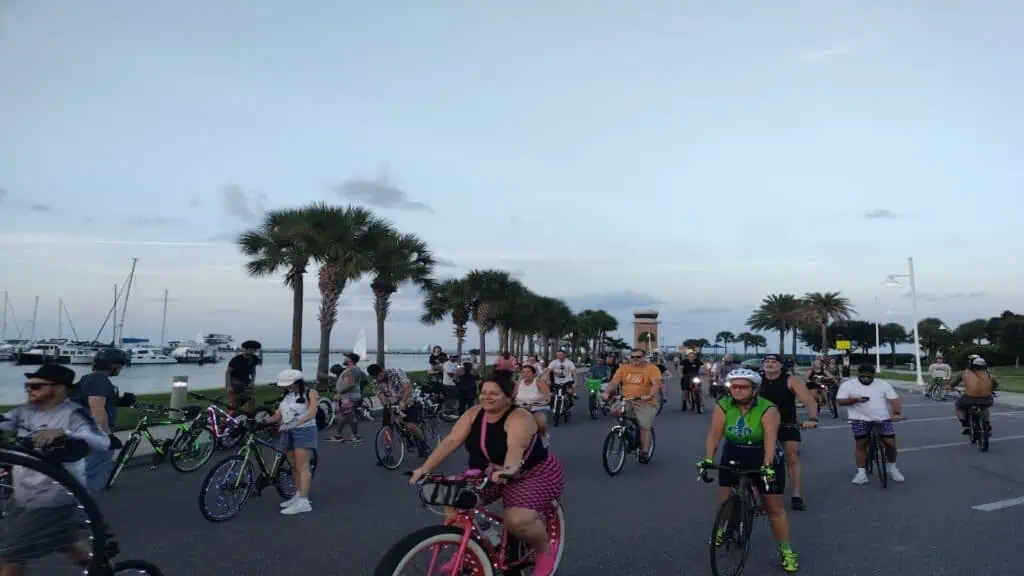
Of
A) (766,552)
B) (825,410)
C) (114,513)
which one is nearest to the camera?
(766,552)

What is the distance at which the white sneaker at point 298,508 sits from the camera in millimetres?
7988

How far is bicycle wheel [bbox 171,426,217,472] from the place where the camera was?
10.8 m

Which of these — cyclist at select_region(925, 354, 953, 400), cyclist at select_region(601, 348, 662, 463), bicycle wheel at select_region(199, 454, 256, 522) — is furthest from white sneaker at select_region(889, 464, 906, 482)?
cyclist at select_region(925, 354, 953, 400)

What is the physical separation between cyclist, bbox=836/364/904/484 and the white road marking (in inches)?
52.6

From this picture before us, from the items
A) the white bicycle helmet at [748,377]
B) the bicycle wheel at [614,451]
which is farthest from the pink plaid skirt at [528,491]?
the bicycle wheel at [614,451]

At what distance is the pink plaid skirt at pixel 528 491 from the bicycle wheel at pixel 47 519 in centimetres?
212

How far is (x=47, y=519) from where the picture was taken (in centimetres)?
338

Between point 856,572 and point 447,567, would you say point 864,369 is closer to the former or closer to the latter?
point 856,572

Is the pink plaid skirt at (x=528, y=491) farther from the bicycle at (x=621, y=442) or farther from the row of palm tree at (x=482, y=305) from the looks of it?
the row of palm tree at (x=482, y=305)

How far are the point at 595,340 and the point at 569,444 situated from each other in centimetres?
11230

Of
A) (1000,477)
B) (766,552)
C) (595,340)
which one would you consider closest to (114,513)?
(766,552)

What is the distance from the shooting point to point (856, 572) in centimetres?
582

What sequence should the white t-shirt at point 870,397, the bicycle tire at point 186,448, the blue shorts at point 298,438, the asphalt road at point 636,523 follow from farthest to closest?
the bicycle tire at point 186,448
the white t-shirt at point 870,397
the blue shorts at point 298,438
the asphalt road at point 636,523

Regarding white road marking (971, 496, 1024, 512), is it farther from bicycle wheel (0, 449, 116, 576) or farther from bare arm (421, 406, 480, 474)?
bicycle wheel (0, 449, 116, 576)
